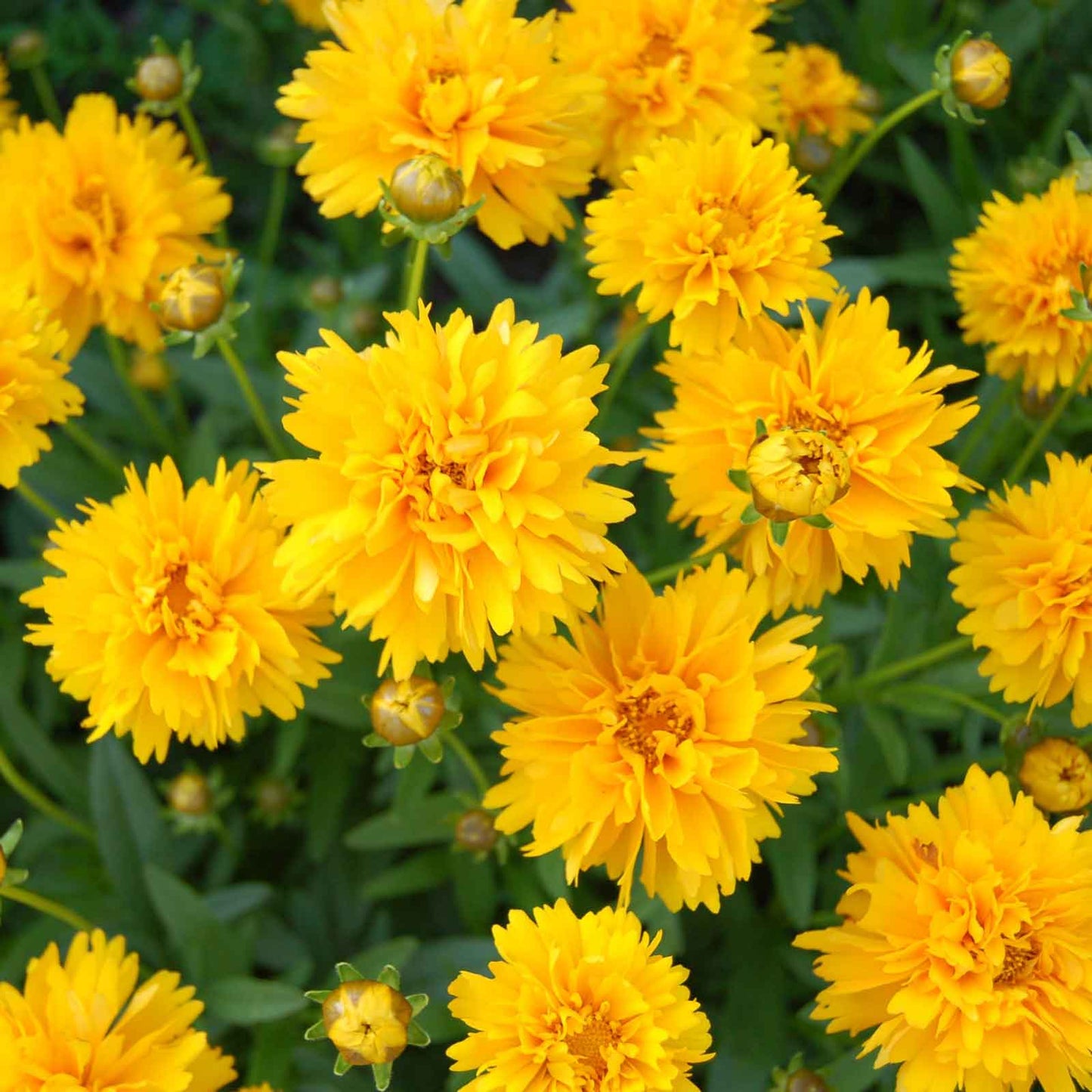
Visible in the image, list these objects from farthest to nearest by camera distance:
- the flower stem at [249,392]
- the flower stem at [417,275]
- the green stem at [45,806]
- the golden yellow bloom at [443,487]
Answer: the green stem at [45,806] < the flower stem at [249,392] < the flower stem at [417,275] < the golden yellow bloom at [443,487]

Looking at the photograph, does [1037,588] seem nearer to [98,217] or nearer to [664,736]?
[664,736]

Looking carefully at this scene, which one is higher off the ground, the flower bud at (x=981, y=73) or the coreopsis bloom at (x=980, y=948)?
the flower bud at (x=981, y=73)

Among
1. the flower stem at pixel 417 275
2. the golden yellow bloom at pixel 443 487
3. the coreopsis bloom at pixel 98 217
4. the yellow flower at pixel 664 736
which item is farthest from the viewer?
the coreopsis bloom at pixel 98 217

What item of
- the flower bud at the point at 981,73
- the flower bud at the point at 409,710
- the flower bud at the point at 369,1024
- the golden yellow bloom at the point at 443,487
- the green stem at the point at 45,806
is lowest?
the green stem at the point at 45,806

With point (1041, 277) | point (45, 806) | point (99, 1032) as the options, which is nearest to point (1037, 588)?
point (1041, 277)

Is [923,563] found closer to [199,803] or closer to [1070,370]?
[1070,370]

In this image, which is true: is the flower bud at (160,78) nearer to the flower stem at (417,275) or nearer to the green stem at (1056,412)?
the flower stem at (417,275)

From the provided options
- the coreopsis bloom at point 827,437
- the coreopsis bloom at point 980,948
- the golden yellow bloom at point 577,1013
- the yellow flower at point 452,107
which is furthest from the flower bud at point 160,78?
the coreopsis bloom at point 980,948

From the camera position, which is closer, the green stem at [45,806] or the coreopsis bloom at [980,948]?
the coreopsis bloom at [980,948]
